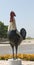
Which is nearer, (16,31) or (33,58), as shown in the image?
(16,31)

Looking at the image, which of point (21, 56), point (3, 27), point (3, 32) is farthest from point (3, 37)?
point (21, 56)

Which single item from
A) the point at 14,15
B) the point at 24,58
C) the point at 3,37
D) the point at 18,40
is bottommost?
the point at 3,37

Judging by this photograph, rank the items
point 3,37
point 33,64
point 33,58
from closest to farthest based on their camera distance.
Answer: point 33,64 < point 33,58 < point 3,37

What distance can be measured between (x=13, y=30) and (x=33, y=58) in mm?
4744

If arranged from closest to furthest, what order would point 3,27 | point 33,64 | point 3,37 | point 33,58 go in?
1. point 33,64
2. point 33,58
3. point 3,37
4. point 3,27

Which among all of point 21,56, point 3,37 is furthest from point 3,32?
point 21,56

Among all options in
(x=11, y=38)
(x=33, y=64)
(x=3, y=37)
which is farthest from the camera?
(x=3, y=37)

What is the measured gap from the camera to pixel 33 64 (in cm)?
1305

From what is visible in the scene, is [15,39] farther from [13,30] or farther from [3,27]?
[3,27]

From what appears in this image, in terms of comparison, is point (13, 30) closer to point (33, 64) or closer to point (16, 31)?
point (16, 31)

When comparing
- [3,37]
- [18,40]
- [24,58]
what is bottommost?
[3,37]

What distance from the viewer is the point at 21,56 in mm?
15078

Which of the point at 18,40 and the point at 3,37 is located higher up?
the point at 18,40

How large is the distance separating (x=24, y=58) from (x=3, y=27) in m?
67.9
